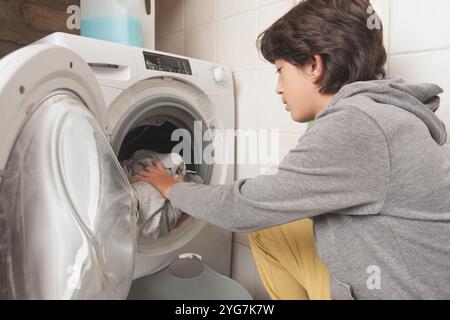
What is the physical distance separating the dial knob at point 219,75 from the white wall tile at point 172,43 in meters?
0.47

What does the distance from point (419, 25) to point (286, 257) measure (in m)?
0.71

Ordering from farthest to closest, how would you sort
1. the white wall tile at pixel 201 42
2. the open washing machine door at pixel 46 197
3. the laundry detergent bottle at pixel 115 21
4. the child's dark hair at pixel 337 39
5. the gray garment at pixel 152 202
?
the white wall tile at pixel 201 42 → the laundry detergent bottle at pixel 115 21 → the gray garment at pixel 152 202 → the child's dark hair at pixel 337 39 → the open washing machine door at pixel 46 197

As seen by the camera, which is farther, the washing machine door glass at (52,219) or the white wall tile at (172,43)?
the white wall tile at (172,43)

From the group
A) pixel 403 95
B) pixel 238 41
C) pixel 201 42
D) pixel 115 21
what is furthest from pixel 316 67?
pixel 201 42

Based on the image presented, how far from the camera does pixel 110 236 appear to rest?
552mm

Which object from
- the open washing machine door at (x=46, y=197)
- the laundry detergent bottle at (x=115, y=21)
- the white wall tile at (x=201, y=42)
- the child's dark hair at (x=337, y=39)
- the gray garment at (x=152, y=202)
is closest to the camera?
the open washing machine door at (x=46, y=197)

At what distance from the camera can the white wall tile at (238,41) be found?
1283 millimetres

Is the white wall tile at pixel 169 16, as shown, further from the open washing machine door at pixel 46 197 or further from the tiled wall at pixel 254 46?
the open washing machine door at pixel 46 197

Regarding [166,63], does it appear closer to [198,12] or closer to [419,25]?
[198,12]

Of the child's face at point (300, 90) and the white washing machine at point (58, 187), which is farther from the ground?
the child's face at point (300, 90)

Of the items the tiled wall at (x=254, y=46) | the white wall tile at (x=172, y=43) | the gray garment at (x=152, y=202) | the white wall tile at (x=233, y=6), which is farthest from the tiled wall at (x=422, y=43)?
the white wall tile at (x=172, y=43)

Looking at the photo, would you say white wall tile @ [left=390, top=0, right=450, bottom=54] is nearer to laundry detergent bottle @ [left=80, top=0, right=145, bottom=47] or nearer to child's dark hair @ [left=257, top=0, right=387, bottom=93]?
child's dark hair @ [left=257, top=0, right=387, bottom=93]
